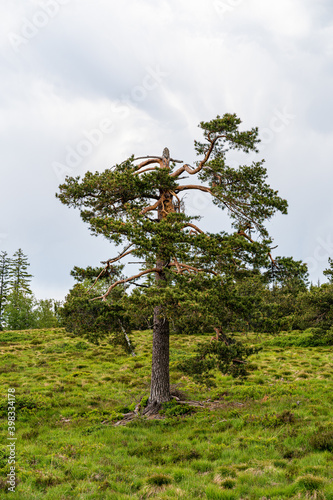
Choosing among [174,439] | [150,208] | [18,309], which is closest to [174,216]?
[150,208]

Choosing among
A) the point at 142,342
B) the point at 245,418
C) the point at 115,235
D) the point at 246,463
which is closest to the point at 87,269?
the point at 115,235

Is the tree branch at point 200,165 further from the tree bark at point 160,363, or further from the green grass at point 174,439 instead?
the green grass at point 174,439

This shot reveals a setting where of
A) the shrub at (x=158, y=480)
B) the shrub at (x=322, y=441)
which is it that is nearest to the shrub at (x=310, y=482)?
the shrub at (x=322, y=441)

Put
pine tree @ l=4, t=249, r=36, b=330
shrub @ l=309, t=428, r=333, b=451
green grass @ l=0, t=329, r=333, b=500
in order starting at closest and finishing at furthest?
1. green grass @ l=0, t=329, r=333, b=500
2. shrub @ l=309, t=428, r=333, b=451
3. pine tree @ l=4, t=249, r=36, b=330

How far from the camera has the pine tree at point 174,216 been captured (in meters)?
11.4

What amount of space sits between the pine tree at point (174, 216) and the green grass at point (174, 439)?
282cm

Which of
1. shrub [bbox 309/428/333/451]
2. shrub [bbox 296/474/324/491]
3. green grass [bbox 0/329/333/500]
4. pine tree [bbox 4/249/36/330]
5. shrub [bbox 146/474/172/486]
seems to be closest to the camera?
shrub [bbox 296/474/324/491]

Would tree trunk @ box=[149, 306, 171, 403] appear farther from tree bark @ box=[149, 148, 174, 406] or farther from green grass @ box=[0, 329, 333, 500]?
green grass @ box=[0, 329, 333, 500]

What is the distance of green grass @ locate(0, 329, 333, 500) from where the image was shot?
22.2ft

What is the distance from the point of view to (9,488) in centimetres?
676

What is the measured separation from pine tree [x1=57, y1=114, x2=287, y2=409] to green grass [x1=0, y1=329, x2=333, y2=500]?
2816 mm

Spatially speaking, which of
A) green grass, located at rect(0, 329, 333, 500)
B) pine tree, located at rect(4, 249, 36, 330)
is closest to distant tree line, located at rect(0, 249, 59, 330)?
pine tree, located at rect(4, 249, 36, 330)

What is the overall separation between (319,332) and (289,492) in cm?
2104

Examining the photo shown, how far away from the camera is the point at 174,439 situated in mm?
9898
